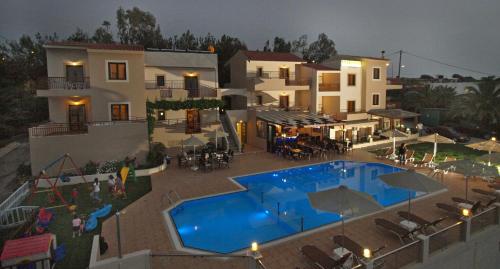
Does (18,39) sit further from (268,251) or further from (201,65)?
(268,251)

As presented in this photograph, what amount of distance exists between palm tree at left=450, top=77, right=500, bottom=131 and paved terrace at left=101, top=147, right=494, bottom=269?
18.8m

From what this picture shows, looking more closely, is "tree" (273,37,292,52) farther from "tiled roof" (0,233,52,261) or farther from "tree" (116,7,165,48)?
"tiled roof" (0,233,52,261)

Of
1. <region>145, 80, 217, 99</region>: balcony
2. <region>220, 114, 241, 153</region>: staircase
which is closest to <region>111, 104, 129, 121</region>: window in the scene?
<region>145, 80, 217, 99</region>: balcony

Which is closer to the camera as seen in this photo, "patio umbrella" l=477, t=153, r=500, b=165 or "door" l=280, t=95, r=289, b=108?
"patio umbrella" l=477, t=153, r=500, b=165

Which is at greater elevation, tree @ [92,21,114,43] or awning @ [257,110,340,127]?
tree @ [92,21,114,43]

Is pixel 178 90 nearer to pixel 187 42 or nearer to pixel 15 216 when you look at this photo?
pixel 15 216

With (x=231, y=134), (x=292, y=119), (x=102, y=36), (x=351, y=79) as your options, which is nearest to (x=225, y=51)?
(x=102, y=36)

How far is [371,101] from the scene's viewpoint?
115 feet

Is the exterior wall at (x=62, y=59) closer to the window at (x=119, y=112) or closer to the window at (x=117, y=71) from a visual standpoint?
the window at (x=117, y=71)

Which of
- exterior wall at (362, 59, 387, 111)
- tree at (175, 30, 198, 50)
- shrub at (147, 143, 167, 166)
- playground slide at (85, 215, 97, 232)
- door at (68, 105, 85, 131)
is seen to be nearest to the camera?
playground slide at (85, 215, 97, 232)

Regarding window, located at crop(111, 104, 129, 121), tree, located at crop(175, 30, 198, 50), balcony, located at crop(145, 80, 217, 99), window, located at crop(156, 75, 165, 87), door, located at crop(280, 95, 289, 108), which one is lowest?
window, located at crop(111, 104, 129, 121)

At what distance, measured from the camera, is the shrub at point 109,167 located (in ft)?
65.6

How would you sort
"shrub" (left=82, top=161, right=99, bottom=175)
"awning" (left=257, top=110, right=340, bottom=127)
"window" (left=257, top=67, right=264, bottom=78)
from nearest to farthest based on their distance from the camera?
"shrub" (left=82, top=161, right=99, bottom=175), "awning" (left=257, top=110, right=340, bottom=127), "window" (left=257, top=67, right=264, bottom=78)

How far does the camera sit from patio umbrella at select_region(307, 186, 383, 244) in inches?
377
